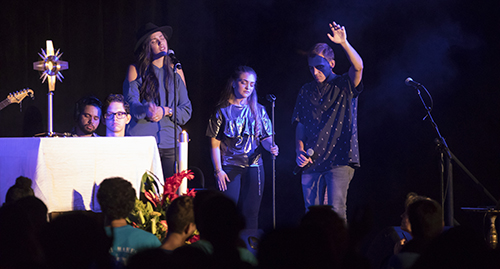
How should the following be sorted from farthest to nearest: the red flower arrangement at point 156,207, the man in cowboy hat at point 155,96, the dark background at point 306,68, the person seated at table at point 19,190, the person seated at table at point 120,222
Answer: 1. the dark background at point 306,68
2. the man in cowboy hat at point 155,96
3. the red flower arrangement at point 156,207
4. the person seated at table at point 19,190
5. the person seated at table at point 120,222

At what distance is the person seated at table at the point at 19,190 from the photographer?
2.61 metres

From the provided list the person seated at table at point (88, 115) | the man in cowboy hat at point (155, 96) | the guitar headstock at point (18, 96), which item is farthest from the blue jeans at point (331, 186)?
the guitar headstock at point (18, 96)

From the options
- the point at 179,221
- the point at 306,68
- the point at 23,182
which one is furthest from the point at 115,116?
the point at 306,68

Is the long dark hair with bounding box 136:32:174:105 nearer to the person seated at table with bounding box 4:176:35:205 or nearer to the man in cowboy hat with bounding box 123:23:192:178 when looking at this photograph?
the man in cowboy hat with bounding box 123:23:192:178

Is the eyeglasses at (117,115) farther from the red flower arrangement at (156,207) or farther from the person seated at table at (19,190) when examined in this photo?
the person seated at table at (19,190)

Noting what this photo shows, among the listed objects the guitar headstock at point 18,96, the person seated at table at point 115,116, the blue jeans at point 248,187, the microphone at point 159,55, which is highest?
the microphone at point 159,55

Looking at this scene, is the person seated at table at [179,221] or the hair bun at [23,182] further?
the hair bun at [23,182]

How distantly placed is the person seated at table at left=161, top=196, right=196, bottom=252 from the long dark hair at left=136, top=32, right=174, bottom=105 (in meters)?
2.21

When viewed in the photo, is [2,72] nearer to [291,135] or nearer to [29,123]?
[29,123]

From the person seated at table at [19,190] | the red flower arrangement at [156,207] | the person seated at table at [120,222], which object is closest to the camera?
the person seated at table at [120,222]

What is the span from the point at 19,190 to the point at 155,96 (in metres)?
1.82

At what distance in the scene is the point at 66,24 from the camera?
556 centimetres

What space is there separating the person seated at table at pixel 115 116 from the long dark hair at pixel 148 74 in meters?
0.20

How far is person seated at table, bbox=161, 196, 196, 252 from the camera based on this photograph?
2.21m
